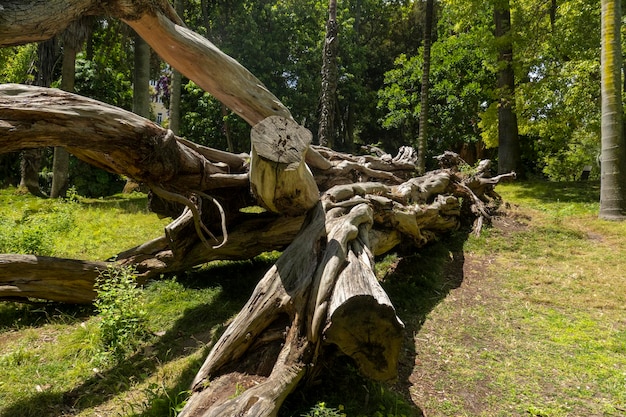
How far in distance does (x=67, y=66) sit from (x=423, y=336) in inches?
513

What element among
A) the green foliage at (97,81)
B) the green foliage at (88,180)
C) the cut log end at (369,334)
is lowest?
the cut log end at (369,334)

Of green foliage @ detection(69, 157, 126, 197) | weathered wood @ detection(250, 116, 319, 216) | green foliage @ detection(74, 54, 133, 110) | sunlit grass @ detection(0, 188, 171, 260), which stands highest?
green foliage @ detection(74, 54, 133, 110)

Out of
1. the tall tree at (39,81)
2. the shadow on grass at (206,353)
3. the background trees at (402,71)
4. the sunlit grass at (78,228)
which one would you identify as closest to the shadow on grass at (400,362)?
the shadow on grass at (206,353)

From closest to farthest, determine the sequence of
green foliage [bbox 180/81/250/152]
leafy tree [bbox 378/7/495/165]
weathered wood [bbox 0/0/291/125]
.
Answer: weathered wood [bbox 0/0/291/125] → leafy tree [bbox 378/7/495/165] → green foliage [bbox 180/81/250/152]

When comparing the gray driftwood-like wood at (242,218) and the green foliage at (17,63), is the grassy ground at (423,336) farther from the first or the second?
the green foliage at (17,63)

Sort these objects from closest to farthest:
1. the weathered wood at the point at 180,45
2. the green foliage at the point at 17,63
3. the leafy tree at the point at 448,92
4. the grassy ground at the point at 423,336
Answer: the grassy ground at the point at 423,336, the weathered wood at the point at 180,45, the leafy tree at the point at 448,92, the green foliage at the point at 17,63

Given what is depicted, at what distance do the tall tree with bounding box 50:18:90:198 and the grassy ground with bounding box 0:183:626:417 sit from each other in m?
5.18

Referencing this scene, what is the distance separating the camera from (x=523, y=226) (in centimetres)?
925

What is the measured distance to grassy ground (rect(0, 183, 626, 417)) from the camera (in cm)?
343

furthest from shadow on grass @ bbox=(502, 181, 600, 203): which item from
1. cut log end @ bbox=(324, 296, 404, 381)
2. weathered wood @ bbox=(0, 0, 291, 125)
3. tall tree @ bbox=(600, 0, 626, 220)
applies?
cut log end @ bbox=(324, 296, 404, 381)

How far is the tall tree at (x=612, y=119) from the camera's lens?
939 centimetres

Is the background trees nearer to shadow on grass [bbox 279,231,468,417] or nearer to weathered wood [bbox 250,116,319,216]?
shadow on grass [bbox 279,231,468,417]

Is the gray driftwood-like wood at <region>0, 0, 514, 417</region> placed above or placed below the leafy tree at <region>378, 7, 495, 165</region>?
below

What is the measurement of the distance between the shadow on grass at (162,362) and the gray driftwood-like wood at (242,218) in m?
0.42
